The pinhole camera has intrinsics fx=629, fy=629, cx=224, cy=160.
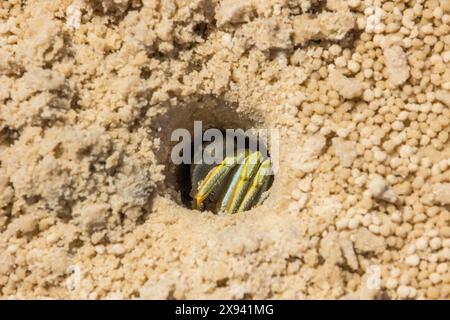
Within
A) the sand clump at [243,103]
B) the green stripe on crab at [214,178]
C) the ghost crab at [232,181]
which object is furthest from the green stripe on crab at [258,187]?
the sand clump at [243,103]

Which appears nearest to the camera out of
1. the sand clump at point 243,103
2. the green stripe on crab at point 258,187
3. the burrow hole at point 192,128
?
the sand clump at point 243,103

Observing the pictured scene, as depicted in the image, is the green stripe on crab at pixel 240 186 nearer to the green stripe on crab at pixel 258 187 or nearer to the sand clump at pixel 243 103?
the green stripe on crab at pixel 258 187

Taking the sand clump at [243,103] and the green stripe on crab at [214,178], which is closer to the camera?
the sand clump at [243,103]

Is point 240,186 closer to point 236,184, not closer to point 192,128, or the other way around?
point 236,184

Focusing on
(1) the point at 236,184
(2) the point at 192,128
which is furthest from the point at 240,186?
(2) the point at 192,128

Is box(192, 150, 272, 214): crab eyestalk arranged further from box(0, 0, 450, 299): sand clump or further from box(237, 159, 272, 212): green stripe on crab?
box(0, 0, 450, 299): sand clump

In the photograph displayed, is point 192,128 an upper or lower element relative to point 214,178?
upper
